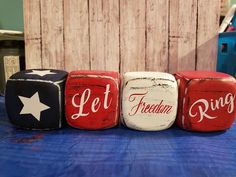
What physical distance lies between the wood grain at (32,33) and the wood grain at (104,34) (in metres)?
0.26

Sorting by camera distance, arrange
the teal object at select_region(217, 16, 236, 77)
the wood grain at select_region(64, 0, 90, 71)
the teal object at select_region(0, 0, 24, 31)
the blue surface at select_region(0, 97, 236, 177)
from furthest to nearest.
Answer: the teal object at select_region(0, 0, 24, 31) < the teal object at select_region(217, 16, 236, 77) < the wood grain at select_region(64, 0, 90, 71) < the blue surface at select_region(0, 97, 236, 177)

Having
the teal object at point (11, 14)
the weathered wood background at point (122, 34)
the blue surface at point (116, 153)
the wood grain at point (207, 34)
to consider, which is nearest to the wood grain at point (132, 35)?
the weathered wood background at point (122, 34)

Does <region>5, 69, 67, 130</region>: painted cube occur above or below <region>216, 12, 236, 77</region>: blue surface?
below

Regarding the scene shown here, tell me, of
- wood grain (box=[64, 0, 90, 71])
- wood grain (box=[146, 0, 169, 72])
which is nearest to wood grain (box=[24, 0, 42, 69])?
wood grain (box=[64, 0, 90, 71])

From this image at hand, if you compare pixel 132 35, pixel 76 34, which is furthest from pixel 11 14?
pixel 132 35

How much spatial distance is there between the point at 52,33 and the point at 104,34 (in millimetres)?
253

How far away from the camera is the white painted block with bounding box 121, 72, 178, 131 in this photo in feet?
3.11

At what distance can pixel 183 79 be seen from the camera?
979mm

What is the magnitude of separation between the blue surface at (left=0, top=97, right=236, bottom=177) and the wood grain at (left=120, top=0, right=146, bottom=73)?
1.29ft

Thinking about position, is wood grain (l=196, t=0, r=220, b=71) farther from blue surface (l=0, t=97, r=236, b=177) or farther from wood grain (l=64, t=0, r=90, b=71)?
wood grain (l=64, t=0, r=90, b=71)

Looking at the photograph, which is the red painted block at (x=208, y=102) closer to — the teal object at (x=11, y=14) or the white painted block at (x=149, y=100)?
the white painted block at (x=149, y=100)

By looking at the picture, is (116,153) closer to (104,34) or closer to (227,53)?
(104,34)

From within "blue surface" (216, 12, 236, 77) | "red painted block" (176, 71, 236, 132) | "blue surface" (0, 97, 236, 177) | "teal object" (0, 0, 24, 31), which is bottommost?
"blue surface" (0, 97, 236, 177)

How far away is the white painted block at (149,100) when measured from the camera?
0.95 meters
